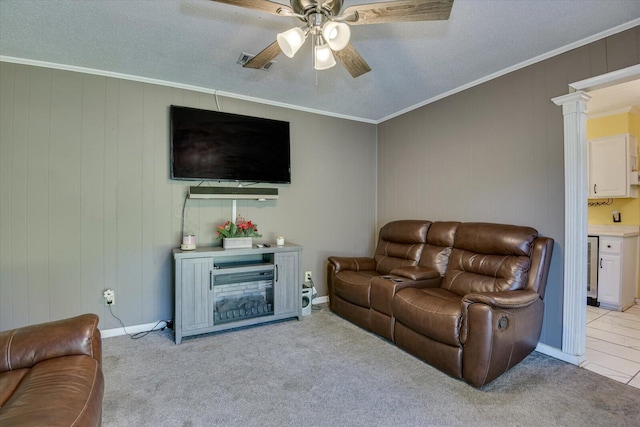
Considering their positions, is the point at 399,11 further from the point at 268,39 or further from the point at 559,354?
the point at 559,354

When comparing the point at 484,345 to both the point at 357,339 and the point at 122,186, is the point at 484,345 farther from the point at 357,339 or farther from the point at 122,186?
the point at 122,186

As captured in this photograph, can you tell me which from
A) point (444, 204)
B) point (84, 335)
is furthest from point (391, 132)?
point (84, 335)

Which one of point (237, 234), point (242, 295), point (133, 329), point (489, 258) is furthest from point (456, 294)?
point (133, 329)

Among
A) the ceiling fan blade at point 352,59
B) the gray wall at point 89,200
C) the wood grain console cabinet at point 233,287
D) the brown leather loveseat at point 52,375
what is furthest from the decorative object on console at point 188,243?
the ceiling fan blade at point 352,59

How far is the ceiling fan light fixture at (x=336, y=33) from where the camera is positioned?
1552 millimetres

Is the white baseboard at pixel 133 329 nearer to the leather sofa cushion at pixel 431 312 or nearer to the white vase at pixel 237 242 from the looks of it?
the white vase at pixel 237 242

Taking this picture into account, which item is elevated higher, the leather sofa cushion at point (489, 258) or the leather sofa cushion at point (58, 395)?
the leather sofa cushion at point (489, 258)

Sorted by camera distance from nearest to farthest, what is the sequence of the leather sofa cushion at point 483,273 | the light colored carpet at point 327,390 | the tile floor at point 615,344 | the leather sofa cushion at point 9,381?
the leather sofa cushion at point 9,381
the light colored carpet at point 327,390
the tile floor at point 615,344
the leather sofa cushion at point 483,273

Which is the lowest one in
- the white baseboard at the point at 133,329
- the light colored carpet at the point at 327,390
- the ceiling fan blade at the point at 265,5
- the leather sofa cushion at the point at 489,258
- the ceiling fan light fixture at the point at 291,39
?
the light colored carpet at the point at 327,390

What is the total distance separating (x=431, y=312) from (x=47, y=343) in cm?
231

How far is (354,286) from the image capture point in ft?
10.3

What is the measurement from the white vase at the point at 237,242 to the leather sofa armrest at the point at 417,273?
5.06 feet

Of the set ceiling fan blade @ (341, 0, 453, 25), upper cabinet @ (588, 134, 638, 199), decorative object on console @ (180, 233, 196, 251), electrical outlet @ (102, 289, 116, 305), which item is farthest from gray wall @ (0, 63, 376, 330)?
upper cabinet @ (588, 134, 638, 199)

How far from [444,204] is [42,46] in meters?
3.99
